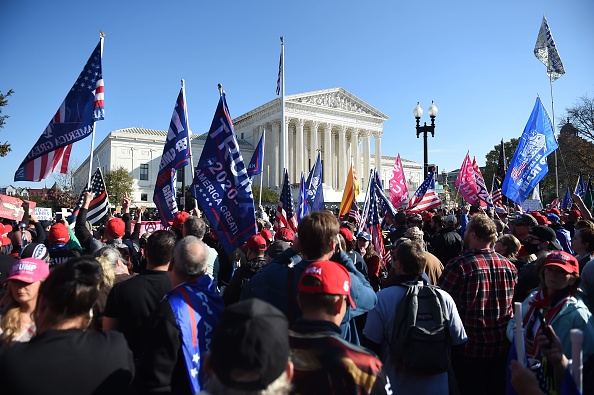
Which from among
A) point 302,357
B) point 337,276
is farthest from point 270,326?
point 337,276

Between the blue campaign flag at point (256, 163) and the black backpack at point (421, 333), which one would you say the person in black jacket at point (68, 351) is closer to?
the black backpack at point (421, 333)

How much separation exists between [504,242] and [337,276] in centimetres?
395

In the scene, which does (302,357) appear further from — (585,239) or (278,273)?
(585,239)

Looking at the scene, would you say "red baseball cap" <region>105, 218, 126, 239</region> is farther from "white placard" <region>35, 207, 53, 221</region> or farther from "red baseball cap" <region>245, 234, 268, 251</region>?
"white placard" <region>35, 207, 53, 221</region>

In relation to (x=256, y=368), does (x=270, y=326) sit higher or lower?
higher

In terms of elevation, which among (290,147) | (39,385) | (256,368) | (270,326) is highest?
(290,147)

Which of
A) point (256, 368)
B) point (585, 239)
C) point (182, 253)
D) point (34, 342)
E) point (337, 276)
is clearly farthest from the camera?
point (585, 239)

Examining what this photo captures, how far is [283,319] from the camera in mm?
1519

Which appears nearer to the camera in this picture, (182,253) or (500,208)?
(182,253)

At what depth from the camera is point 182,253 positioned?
292 cm

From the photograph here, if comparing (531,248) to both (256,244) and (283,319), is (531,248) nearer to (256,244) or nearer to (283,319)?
(256,244)

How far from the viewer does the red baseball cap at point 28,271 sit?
264 centimetres

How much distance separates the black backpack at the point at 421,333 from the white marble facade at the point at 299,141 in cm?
5917

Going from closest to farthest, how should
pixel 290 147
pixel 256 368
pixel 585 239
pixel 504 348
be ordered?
pixel 256 368 < pixel 504 348 < pixel 585 239 < pixel 290 147
